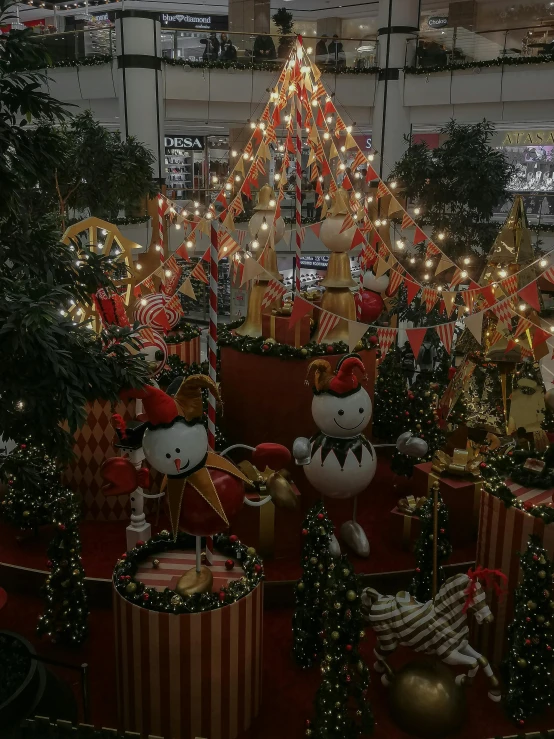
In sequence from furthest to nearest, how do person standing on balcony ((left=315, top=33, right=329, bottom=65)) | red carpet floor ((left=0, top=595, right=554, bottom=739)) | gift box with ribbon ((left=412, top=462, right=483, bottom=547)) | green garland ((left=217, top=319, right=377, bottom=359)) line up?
person standing on balcony ((left=315, top=33, right=329, bottom=65)) < green garland ((left=217, top=319, right=377, bottom=359)) < gift box with ribbon ((left=412, top=462, right=483, bottom=547)) < red carpet floor ((left=0, top=595, right=554, bottom=739))

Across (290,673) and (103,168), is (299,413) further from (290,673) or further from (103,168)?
(103,168)

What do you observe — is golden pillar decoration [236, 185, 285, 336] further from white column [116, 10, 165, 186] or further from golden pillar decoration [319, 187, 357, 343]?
white column [116, 10, 165, 186]

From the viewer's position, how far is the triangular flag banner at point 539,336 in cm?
576

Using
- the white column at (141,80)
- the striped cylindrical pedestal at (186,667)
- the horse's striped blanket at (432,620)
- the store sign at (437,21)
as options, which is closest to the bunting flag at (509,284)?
the horse's striped blanket at (432,620)

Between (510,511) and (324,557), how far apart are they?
117 centimetres

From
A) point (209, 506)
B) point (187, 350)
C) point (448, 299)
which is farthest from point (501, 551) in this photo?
point (187, 350)

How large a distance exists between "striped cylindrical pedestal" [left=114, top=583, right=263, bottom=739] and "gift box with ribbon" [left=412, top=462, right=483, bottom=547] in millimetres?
2285

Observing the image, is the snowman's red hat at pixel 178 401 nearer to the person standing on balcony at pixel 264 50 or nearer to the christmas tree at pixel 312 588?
the christmas tree at pixel 312 588

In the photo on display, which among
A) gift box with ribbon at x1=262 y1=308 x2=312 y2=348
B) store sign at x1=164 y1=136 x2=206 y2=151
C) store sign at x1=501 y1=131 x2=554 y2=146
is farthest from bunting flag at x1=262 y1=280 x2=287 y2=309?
store sign at x1=164 y1=136 x2=206 y2=151

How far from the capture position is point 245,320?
7.35 metres

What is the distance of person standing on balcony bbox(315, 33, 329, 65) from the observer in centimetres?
1427

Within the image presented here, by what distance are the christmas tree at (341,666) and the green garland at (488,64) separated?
10814 mm

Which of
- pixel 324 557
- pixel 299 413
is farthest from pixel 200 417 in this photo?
pixel 299 413

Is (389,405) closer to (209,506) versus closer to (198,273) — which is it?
(198,273)
